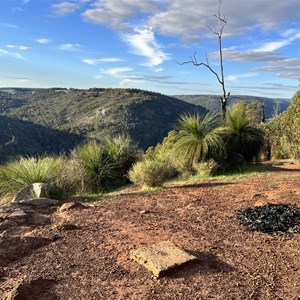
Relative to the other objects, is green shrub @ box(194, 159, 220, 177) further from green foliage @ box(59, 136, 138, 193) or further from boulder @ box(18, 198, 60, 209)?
boulder @ box(18, 198, 60, 209)

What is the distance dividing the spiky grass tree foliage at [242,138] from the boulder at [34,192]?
549 cm

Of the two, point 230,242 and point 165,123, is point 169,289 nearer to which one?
point 230,242

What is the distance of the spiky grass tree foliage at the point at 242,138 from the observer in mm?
10914

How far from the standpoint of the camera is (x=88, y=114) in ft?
231

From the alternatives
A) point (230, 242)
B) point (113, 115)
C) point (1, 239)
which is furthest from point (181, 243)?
point (113, 115)

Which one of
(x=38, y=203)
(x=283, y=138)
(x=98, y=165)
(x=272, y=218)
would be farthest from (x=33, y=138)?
(x=272, y=218)

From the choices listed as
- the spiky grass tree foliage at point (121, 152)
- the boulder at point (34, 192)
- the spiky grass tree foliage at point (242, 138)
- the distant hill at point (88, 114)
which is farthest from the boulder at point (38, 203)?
the distant hill at point (88, 114)

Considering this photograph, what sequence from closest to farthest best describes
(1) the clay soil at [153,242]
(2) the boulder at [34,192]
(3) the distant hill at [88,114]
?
(1) the clay soil at [153,242], (2) the boulder at [34,192], (3) the distant hill at [88,114]

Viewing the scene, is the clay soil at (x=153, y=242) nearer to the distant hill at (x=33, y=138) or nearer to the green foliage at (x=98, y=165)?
the green foliage at (x=98, y=165)

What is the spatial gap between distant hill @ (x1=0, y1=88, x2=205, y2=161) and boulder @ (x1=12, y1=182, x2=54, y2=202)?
34309 millimetres

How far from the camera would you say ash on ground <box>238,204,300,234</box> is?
466 centimetres

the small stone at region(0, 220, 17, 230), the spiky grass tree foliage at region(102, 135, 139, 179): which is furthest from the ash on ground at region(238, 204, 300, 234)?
the spiky grass tree foliage at region(102, 135, 139, 179)

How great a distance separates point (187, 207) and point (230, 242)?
1702 mm

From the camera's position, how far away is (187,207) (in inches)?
233
